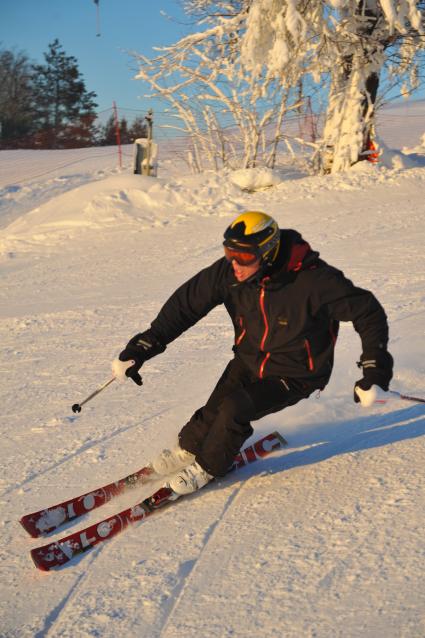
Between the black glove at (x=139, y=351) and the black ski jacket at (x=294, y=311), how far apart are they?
15.9 inches

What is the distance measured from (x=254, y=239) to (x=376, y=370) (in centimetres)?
86

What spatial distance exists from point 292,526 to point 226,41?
12.6m

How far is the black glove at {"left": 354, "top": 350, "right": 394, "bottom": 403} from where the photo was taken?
3.50 metres

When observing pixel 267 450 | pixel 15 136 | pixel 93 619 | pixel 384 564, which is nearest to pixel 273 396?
pixel 267 450

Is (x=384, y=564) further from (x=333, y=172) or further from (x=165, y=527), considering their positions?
(x=333, y=172)

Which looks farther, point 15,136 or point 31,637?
point 15,136

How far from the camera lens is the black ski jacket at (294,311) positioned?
141 inches

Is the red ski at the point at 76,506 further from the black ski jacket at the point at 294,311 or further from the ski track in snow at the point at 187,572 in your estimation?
the black ski jacket at the point at 294,311

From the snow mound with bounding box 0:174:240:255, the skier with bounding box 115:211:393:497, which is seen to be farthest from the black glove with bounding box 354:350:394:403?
the snow mound with bounding box 0:174:240:255

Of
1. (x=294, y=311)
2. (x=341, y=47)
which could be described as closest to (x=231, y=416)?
(x=294, y=311)

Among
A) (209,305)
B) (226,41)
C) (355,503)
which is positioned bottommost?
(355,503)

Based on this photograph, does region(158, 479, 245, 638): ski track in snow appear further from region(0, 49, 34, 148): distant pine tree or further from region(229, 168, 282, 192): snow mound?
region(0, 49, 34, 148): distant pine tree

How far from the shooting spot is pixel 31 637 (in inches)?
108

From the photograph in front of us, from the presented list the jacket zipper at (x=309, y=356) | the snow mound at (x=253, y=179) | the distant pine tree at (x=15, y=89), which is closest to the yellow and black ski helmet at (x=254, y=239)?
the jacket zipper at (x=309, y=356)
